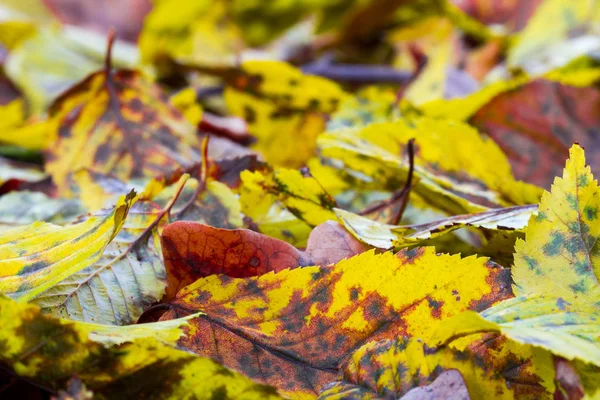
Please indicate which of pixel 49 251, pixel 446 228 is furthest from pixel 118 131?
pixel 446 228

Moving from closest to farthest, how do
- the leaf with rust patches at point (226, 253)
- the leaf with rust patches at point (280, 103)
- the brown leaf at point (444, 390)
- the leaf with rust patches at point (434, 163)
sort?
the brown leaf at point (444, 390)
the leaf with rust patches at point (226, 253)
the leaf with rust patches at point (434, 163)
the leaf with rust patches at point (280, 103)

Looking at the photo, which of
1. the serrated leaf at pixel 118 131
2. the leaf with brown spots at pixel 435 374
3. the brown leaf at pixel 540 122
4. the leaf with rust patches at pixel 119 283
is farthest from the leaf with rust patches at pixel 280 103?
the leaf with brown spots at pixel 435 374

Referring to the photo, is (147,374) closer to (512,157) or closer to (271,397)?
(271,397)

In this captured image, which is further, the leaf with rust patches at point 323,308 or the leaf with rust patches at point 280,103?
the leaf with rust patches at point 280,103

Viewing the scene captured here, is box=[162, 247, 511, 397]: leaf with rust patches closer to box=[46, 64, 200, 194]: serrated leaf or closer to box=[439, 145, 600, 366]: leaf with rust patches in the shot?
box=[439, 145, 600, 366]: leaf with rust patches

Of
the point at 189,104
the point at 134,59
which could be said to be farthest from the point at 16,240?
the point at 134,59

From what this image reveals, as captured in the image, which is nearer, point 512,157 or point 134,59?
point 512,157

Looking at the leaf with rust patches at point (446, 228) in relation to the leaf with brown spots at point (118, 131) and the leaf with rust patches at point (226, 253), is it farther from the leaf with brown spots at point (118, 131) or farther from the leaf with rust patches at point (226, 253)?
the leaf with brown spots at point (118, 131)
